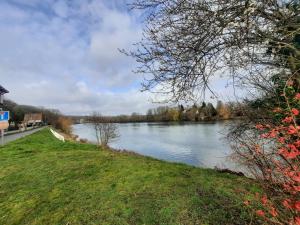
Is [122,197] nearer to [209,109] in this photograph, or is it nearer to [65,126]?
[209,109]

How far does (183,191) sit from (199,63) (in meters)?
2.97

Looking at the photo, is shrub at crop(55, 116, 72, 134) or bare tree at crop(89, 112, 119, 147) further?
shrub at crop(55, 116, 72, 134)

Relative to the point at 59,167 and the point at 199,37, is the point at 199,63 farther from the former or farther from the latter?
the point at 59,167

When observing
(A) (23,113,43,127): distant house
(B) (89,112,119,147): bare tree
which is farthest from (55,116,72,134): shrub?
(B) (89,112,119,147): bare tree

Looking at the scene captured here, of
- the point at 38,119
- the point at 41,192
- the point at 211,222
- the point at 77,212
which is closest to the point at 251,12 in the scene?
the point at 211,222

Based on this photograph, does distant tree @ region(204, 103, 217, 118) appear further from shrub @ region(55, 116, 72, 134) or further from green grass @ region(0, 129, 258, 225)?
shrub @ region(55, 116, 72, 134)

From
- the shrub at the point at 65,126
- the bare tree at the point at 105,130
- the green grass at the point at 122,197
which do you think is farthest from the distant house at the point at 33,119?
the green grass at the point at 122,197

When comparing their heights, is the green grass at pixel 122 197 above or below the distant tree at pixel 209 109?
below

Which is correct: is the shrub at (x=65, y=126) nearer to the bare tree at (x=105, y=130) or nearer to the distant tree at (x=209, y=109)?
the bare tree at (x=105, y=130)

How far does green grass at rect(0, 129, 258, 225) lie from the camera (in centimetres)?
516

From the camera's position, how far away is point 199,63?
15.8ft

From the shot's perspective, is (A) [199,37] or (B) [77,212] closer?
(A) [199,37]

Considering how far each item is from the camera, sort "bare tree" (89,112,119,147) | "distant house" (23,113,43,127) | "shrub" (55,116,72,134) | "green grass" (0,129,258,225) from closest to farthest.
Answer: "green grass" (0,129,258,225) → "bare tree" (89,112,119,147) → "shrub" (55,116,72,134) → "distant house" (23,113,43,127)

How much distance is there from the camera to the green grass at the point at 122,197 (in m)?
5.16
